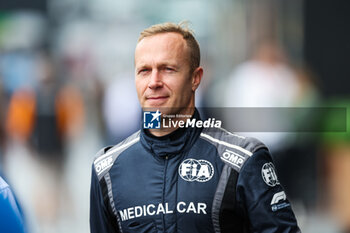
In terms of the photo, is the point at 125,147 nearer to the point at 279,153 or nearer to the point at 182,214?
the point at 182,214

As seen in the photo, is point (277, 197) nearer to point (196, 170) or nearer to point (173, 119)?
point (196, 170)

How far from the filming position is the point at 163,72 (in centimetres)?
277

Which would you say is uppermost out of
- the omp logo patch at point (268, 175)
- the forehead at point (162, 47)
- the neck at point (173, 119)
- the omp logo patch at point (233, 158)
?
the forehead at point (162, 47)

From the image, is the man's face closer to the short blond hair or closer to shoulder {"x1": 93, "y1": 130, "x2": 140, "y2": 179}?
the short blond hair

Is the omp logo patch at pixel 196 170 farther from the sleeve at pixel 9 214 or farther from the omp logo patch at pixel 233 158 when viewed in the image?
the sleeve at pixel 9 214

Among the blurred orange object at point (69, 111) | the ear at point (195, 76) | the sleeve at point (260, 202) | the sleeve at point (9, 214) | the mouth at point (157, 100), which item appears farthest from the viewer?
the blurred orange object at point (69, 111)

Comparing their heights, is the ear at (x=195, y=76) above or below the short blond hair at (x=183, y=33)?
below

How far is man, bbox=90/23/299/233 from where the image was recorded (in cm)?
266

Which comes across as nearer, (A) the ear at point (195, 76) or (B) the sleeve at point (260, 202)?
(B) the sleeve at point (260, 202)

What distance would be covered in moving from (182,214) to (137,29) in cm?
471

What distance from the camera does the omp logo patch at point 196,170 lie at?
2734 mm

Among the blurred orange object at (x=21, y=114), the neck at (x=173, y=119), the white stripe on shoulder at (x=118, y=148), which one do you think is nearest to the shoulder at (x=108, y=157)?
the white stripe on shoulder at (x=118, y=148)

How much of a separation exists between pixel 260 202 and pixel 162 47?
821mm

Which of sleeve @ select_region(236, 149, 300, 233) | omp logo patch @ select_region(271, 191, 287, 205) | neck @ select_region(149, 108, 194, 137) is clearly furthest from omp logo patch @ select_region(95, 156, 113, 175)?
omp logo patch @ select_region(271, 191, 287, 205)
